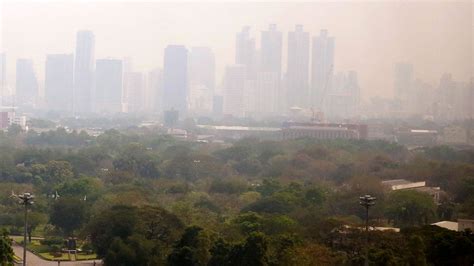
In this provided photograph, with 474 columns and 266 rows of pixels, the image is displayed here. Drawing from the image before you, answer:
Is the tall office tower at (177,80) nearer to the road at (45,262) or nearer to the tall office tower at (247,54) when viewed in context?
the tall office tower at (247,54)

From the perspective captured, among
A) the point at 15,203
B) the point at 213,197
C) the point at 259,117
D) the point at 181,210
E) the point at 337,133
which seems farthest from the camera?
the point at 259,117

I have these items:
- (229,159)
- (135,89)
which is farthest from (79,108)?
(229,159)

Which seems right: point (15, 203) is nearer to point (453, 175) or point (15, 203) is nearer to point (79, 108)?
point (453, 175)

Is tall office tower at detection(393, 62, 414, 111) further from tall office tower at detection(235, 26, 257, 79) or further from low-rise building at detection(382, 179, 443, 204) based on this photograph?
tall office tower at detection(235, 26, 257, 79)

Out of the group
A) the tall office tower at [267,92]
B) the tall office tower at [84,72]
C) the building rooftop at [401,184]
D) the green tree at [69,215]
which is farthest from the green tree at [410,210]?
the tall office tower at [84,72]

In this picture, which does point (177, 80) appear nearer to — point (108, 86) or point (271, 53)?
point (108, 86)

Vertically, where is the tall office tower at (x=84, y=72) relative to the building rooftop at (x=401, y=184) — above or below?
above

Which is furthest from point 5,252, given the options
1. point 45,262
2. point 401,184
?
point 401,184
